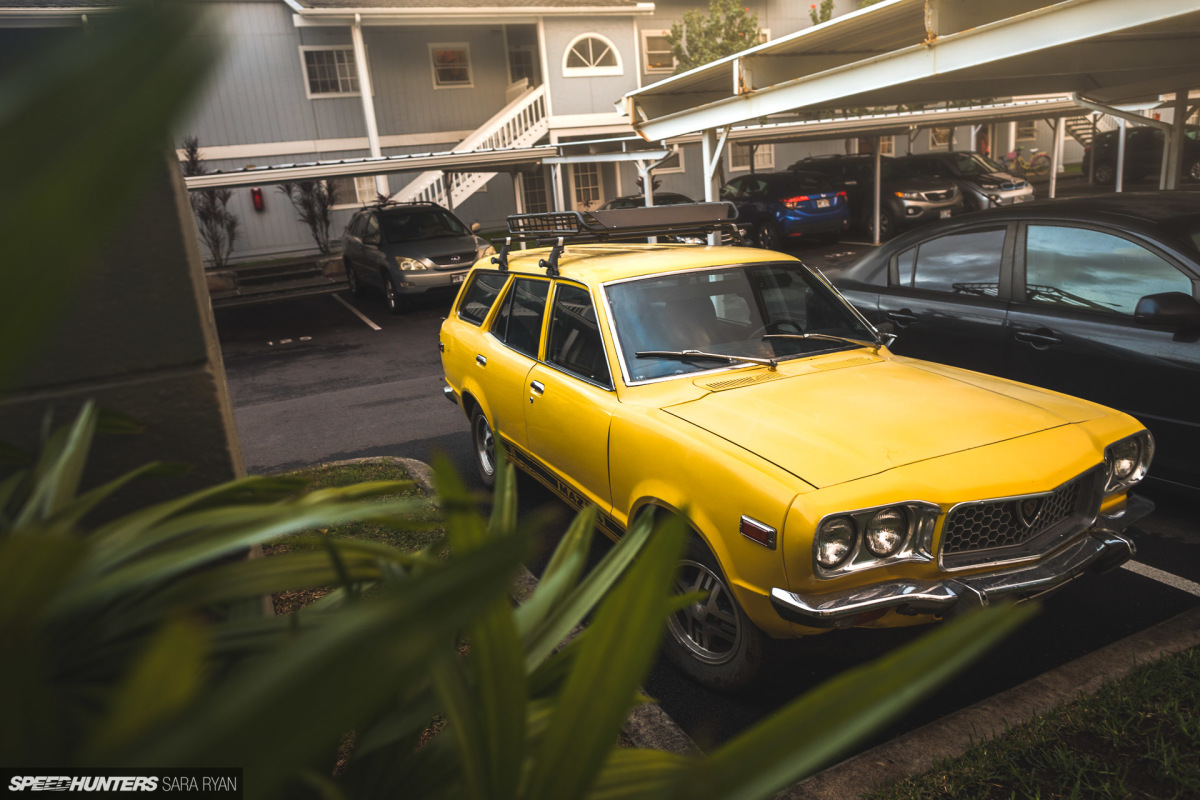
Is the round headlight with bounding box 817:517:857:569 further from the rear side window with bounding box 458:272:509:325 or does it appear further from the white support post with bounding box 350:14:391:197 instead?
the white support post with bounding box 350:14:391:197

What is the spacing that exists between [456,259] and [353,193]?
34.6 ft

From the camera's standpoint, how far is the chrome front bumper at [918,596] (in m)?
2.72

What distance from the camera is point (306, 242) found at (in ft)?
73.3

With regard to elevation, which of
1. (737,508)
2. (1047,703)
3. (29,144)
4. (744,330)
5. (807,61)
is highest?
(807,61)

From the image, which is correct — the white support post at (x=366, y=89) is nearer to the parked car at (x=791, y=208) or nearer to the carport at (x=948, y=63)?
the parked car at (x=791, y=208)

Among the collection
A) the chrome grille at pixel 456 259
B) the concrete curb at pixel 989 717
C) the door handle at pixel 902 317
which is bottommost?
the concrete curb at pixel 989 717

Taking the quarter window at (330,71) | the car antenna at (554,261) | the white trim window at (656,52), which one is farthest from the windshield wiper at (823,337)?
the white trim window at (656,52)

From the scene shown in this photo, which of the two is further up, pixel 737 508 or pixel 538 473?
pixel 737 508

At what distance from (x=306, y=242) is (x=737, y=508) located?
21758mm

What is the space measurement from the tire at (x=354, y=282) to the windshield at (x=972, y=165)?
14.4 meters

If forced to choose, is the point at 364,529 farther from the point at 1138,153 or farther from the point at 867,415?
the point at 1138,153

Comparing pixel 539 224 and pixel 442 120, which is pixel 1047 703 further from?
pixel 442 120

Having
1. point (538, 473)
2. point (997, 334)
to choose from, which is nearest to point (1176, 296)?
point (997, 334)

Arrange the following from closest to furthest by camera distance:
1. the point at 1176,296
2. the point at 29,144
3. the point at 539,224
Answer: the point at 29,144
the point at 1176,296
the point at 539,224
